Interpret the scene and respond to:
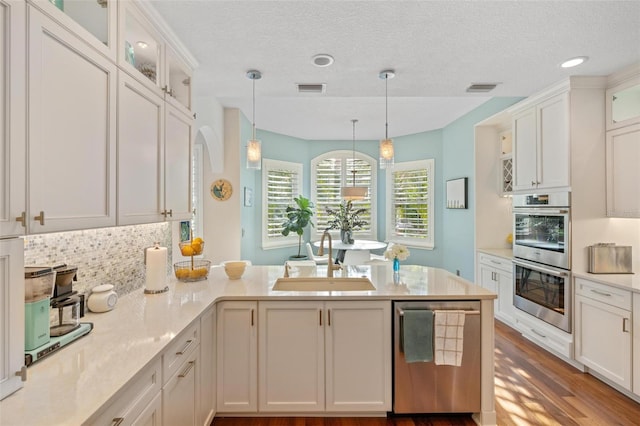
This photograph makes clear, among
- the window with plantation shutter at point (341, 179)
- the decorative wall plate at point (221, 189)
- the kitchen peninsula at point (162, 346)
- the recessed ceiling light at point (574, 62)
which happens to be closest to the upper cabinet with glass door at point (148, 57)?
the kitchen peninsula at point (162, 346)

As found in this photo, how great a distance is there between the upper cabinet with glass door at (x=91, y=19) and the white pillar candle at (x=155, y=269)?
122cm

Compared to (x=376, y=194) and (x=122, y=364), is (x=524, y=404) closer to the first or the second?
(x=122, y=364)

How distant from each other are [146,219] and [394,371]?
191 cm

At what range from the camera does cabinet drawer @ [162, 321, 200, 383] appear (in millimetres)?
1470

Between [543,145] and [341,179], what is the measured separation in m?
3.93

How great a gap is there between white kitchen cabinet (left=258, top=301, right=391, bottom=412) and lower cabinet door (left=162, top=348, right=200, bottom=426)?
467 mm

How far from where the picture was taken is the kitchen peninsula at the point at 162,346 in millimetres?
1017

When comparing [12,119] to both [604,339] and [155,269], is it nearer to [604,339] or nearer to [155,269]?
[155,269]

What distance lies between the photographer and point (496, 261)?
4.09 metres

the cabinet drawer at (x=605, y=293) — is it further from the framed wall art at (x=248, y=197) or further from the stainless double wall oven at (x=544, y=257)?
the framed wall art at (x=248, y=197)

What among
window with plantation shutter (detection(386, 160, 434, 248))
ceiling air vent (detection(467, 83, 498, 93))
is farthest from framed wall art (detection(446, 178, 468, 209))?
ceiling air vent (detection(467, 83, 498, 93))

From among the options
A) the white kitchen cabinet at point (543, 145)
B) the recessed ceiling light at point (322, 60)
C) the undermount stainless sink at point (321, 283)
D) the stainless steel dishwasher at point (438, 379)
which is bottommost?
the stainless steel dishwasher at point (438, 379)

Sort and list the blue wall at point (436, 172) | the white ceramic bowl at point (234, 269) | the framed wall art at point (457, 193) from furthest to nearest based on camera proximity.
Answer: the framed wall art at point (457, 193) → the blue wall at point (436, 172) → the white ceramic bowl at point (234, 269)

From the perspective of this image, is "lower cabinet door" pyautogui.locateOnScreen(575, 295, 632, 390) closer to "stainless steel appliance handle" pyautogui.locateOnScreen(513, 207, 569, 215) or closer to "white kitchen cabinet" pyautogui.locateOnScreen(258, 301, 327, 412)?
"stainless steel appliance handle" pyautogui.locateOnScreen(513, 207, 569, 215)
